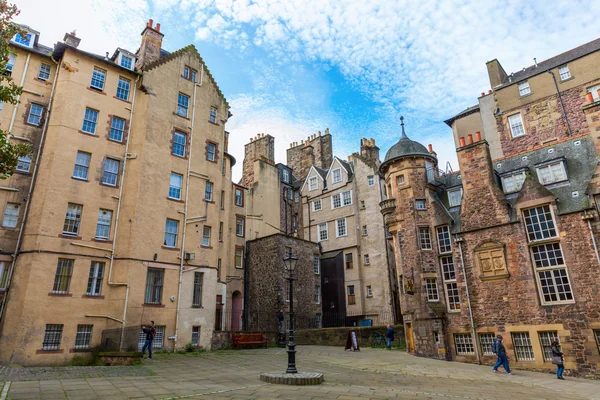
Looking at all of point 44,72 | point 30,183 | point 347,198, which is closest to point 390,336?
point 347,198

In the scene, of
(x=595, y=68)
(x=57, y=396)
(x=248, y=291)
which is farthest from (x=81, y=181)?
(x=595, y=68)

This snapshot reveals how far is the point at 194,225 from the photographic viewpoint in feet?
83.0

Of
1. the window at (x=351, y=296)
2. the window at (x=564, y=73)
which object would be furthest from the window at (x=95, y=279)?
the window at (x=564, y=73)

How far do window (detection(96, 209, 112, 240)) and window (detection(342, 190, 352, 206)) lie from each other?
23.1m

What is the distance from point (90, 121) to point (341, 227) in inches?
963

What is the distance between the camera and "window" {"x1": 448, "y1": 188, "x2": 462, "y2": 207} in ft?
81.1

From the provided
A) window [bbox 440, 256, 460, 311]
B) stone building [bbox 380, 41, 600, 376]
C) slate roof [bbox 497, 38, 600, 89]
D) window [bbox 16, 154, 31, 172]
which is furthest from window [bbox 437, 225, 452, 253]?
window [bbox 16, 154, 31, 172]

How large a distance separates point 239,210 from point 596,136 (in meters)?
27.6

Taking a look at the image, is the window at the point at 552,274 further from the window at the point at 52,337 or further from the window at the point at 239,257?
the window at the point at 52,337

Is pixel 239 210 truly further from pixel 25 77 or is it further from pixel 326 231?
pixel 25 77

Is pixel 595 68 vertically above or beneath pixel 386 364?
above

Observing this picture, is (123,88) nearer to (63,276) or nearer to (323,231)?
(63,276)

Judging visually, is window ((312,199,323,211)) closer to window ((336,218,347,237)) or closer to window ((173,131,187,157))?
window ((336,218,347,237))

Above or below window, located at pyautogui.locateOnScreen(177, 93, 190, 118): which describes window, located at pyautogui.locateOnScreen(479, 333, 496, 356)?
below
